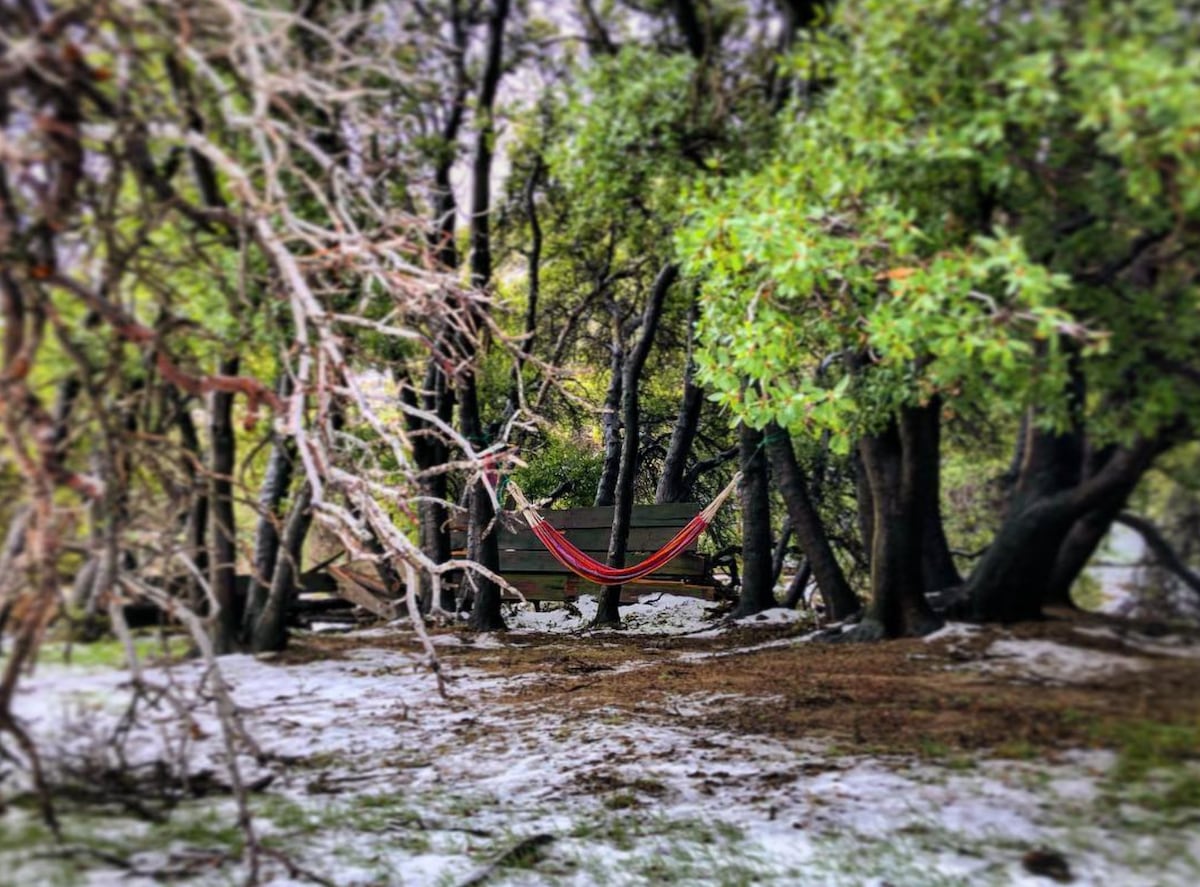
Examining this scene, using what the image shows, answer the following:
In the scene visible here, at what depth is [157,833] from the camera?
1.63 m

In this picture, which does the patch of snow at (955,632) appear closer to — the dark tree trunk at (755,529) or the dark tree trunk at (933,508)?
the dark tree trunk at (933,508)

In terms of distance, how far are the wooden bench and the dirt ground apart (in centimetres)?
16

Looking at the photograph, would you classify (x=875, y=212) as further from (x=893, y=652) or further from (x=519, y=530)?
(x=519, y=530)

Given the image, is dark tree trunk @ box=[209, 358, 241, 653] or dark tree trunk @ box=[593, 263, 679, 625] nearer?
dark tree trunk @ box=[209, 358, 241, 653]

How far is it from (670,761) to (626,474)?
87cm

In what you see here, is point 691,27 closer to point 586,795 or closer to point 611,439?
point 611,439

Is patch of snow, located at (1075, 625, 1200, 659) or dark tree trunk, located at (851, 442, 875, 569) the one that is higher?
dark tree trunk, located at (851, 442, 875, 569)

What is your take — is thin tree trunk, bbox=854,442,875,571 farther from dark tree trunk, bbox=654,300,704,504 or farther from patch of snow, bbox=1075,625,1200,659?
patch of snow, bbox=1075,625,1200,659

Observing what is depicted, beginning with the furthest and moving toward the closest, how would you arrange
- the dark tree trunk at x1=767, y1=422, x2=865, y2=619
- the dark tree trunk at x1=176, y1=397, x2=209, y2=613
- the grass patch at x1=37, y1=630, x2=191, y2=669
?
the dark tree trunk at x1=767, y1=422, x2=865, y2=619, the dark tree trunk at x1=176, y1=397, x2=209, y2=613, the grass patch at x1=37, y1=630, x2=191, y2=669

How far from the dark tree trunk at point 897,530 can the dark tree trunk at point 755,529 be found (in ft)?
1.17

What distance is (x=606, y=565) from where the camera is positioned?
252 cm

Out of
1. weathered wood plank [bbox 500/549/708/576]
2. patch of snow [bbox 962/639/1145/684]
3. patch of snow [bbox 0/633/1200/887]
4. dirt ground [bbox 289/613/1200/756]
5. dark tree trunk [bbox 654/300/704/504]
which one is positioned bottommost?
patch of snow [bbox 0/633/1200/887]

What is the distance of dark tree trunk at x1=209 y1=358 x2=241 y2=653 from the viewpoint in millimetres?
1890

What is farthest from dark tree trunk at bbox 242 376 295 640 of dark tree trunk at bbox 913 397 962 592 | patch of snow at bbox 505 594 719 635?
dark tree trunk at bbox 913 397 962 592
